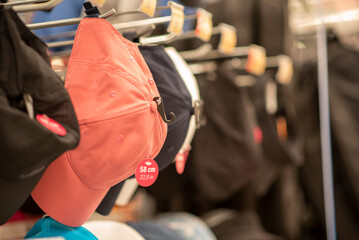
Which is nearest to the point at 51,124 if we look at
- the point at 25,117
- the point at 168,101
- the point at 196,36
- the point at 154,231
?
the point at 25,117

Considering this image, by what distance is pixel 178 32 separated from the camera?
0.97 meters

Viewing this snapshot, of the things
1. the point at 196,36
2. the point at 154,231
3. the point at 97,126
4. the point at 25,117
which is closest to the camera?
the point at 25,117

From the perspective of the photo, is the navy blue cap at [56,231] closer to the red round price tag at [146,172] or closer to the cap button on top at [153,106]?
the red round price tag at [146,172]

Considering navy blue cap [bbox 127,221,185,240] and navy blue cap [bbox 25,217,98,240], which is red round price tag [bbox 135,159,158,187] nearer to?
navy blue cap [bbox 25,217,98,240]

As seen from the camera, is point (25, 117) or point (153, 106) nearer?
point (25, 117)

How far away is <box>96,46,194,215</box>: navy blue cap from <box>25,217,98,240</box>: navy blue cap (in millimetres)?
106

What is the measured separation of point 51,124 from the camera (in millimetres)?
578

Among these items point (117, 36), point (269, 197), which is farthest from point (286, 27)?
point (117, 36)

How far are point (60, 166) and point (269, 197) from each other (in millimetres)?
1453

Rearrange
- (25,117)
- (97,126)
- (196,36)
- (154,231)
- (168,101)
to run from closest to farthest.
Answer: (25,117) → (97,126) → (168,101) → (154,231) → (196,36)

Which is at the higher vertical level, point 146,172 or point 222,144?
point 146,172

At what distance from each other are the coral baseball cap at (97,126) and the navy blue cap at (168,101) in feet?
0.41

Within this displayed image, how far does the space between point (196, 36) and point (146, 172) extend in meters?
0.71

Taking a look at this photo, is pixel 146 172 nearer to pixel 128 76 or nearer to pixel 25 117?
pixel 128 76
